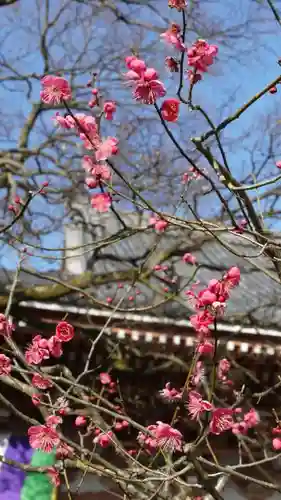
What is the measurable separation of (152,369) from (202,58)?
11.0 ft

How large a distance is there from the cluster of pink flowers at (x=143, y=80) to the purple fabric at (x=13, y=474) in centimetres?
372

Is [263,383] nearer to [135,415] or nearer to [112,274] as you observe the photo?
[135,415]

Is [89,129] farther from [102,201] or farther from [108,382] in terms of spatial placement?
[108,382]

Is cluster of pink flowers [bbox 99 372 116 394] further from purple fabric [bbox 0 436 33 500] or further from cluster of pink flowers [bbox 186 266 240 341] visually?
cluster of pink flowers [bbox 186 266 240 341]

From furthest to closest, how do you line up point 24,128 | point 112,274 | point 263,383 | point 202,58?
point 24,128 < point 112,274 < point 263,383 < point 202,58

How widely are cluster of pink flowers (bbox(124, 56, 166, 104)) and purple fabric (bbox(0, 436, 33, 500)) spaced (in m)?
3.72

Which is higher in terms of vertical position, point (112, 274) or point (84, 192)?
point (84, 192)

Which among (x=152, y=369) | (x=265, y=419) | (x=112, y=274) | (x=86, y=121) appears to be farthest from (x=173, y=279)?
(x=86, y=121)

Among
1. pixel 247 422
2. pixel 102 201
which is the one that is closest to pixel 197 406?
pixel 102 201

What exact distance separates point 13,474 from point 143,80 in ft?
Answer: 12.6

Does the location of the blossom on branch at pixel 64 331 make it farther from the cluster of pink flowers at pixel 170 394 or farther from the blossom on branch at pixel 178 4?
the blossom on branch at pixel 178 4

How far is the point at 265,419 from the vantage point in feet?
18.2

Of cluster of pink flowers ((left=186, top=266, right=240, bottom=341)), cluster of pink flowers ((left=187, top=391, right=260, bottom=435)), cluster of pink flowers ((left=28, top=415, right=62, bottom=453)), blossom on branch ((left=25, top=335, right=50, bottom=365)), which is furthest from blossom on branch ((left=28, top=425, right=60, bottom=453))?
cluster of pink flowers ((left=186, top=266, right=240, bottom=341))

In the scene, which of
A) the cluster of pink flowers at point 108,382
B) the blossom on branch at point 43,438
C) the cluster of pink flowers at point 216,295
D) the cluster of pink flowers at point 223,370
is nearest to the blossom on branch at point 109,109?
the cluster of pink flowers at point 216,295
